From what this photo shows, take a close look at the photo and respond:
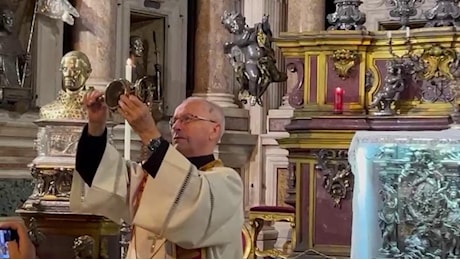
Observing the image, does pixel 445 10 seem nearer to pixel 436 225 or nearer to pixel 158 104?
pixel 436 225

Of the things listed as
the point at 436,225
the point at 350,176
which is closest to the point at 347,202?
the point at 350,176

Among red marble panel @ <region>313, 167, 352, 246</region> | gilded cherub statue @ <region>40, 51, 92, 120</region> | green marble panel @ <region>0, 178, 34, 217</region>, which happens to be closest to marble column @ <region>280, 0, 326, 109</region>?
green marble panel @ <region>0, 178, 34, 217</region>

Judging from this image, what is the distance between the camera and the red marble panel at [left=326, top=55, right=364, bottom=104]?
725cm

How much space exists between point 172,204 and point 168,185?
63 millimetres

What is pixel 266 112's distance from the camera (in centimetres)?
1137

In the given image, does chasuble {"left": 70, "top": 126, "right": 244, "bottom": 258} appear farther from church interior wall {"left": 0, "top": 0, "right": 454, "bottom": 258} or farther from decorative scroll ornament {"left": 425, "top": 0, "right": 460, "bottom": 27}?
church interior wall {"left": 0, "top": 0, "right": 454, "bottom": 258}

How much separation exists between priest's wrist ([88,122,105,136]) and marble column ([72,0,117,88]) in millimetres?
5794

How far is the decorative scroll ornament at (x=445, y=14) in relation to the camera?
279 inches

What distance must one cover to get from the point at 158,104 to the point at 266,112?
5.68 feet

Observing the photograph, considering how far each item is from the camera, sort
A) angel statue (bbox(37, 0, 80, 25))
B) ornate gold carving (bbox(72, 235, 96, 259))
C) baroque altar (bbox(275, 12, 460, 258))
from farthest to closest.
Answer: angel statue (bbox(37, 0, 80, 25))
baroque altar (bbox(275, 12, 460, 258))
ornate gold carving (bbox(72, 235, 96, 259))

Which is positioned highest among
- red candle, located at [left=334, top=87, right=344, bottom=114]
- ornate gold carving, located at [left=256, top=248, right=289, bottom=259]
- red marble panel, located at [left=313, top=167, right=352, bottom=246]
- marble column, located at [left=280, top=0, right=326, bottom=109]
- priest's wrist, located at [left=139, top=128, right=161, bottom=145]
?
marble column, located at [left=280, top=0, right=326, bottom=109]

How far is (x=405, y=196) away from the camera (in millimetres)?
6359

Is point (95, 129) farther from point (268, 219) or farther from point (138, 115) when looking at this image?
point (268, 219)

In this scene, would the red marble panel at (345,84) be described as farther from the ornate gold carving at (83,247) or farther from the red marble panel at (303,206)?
the ornate gold carving at (83,247)
